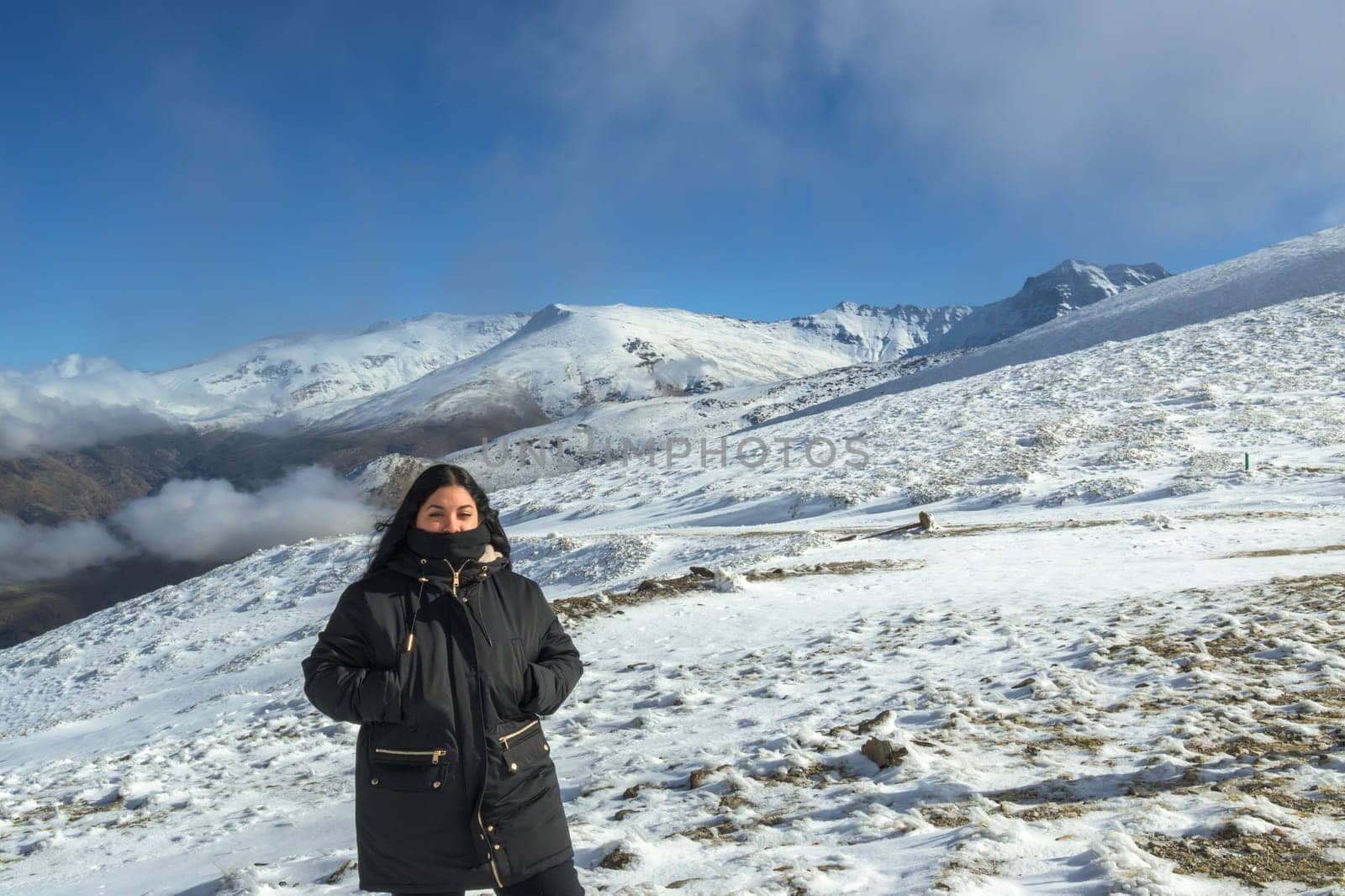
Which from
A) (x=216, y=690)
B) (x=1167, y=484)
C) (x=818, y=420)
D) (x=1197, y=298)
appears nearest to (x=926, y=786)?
(x=216, y=690)

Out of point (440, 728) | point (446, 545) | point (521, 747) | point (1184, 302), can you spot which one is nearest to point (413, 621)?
point (446, 545)

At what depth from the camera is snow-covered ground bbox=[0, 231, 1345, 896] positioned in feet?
15.9

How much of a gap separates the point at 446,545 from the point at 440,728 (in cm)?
81

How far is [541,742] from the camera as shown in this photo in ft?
11.8

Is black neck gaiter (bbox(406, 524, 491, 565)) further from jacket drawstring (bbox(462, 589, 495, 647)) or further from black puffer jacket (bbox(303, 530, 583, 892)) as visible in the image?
jacket drawstring (bbox(462, 589, 495, 647))

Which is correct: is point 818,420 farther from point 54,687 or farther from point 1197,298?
point 54,687

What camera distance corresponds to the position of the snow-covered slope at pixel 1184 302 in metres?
67.6

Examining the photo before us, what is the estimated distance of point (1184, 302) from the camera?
239 feet

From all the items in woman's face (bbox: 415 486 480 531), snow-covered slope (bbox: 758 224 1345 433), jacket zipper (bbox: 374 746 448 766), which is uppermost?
snow-covered slope (bbox: 758 224 1345 433)

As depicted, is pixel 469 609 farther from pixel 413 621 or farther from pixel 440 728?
pixel 440 728

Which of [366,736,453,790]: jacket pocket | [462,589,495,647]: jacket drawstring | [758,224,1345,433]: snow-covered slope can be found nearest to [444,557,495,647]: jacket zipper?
[462,589,495,647]: jacket drawstring

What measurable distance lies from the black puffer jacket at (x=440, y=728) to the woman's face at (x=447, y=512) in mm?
199

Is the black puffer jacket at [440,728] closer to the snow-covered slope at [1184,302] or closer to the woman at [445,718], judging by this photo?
the woman at [445,718]

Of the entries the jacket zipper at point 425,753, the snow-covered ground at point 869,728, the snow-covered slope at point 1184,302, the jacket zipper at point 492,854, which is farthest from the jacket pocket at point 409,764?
the snow-covered slope at point 1184,302
